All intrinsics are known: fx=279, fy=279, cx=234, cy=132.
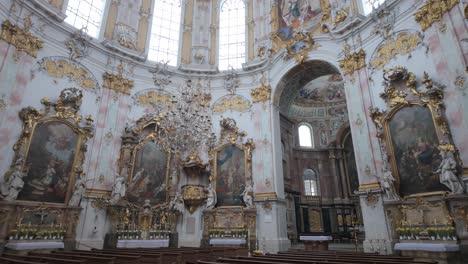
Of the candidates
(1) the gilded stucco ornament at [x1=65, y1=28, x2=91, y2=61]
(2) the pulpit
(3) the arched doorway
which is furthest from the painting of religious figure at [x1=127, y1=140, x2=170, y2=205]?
(3) the arched doorway

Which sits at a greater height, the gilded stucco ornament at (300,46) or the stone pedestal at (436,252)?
the gilded stucco ornament at (300,46)

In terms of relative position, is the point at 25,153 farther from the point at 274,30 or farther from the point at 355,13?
the point at 355,13

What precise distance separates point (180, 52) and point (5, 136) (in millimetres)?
10255

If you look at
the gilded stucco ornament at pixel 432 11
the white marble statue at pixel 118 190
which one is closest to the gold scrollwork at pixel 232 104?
the white marble statue at pixel 118 190

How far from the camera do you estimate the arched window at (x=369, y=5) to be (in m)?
12.6

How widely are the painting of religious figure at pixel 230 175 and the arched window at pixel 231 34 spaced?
565 centimetres

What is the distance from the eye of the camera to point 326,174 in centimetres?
2241

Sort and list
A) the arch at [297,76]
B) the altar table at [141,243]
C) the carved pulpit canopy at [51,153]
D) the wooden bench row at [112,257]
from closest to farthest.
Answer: the wooden bench row at [112,257]
the carved pulpit canopy at [51,153]
the altar table at [141,243]
the arch at [297,76]

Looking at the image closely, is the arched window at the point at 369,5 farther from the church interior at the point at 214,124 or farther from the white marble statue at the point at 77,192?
the white marble statue at the point at 77,192

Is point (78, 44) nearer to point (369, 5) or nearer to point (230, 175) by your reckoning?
point (230, 175)

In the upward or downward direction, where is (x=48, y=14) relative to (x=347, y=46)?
upward

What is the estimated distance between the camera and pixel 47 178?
1126 centimetres

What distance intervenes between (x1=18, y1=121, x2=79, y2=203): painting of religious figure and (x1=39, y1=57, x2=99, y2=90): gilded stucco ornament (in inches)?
92.5

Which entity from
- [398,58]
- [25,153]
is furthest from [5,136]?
[398,58]
